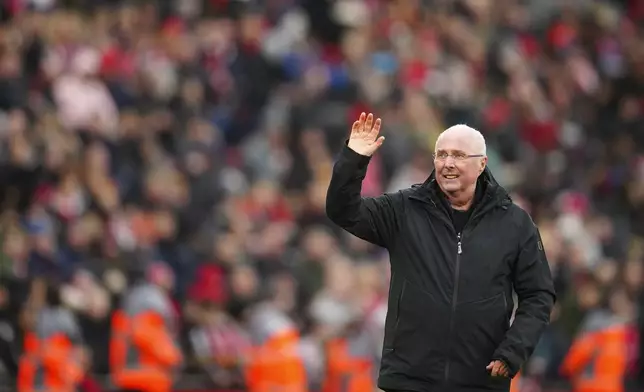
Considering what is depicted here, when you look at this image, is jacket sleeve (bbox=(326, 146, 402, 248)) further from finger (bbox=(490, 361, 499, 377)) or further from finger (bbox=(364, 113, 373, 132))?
finger (bbox=(490, 361, 499, 377))

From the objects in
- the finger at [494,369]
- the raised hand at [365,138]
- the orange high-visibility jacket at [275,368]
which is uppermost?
the raised hand at [365,138]

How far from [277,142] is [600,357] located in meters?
4.40

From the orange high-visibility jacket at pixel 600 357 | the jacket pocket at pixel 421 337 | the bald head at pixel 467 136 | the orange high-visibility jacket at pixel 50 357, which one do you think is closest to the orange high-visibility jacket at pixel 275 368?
the orange high-visibility jacket at pixel 50 357

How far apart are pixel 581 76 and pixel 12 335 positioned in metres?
9.61

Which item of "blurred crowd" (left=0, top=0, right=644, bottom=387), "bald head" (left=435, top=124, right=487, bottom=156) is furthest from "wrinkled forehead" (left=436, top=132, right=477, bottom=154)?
"blurred crowd" (left=0, top=0, right=644, bottom=387)

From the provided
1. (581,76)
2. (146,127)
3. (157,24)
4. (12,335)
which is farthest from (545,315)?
(581,76)

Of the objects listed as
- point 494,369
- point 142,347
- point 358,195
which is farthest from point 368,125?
point 142,347

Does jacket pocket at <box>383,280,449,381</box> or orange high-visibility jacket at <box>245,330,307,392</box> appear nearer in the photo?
jacket pocket at <box>383,280,449,381</box>

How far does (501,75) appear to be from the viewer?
1950 centimetres

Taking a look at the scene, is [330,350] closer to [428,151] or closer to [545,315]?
[428,151]

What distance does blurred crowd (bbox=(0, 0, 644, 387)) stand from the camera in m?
14.4

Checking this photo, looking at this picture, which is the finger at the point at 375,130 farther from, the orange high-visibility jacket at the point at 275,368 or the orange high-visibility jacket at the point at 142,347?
the orange high-visibility jacket at the point at 275,368

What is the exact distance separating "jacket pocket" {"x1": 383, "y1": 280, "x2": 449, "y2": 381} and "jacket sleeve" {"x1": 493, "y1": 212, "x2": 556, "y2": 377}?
277mm

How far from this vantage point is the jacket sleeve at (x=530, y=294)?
7293 millimetres
